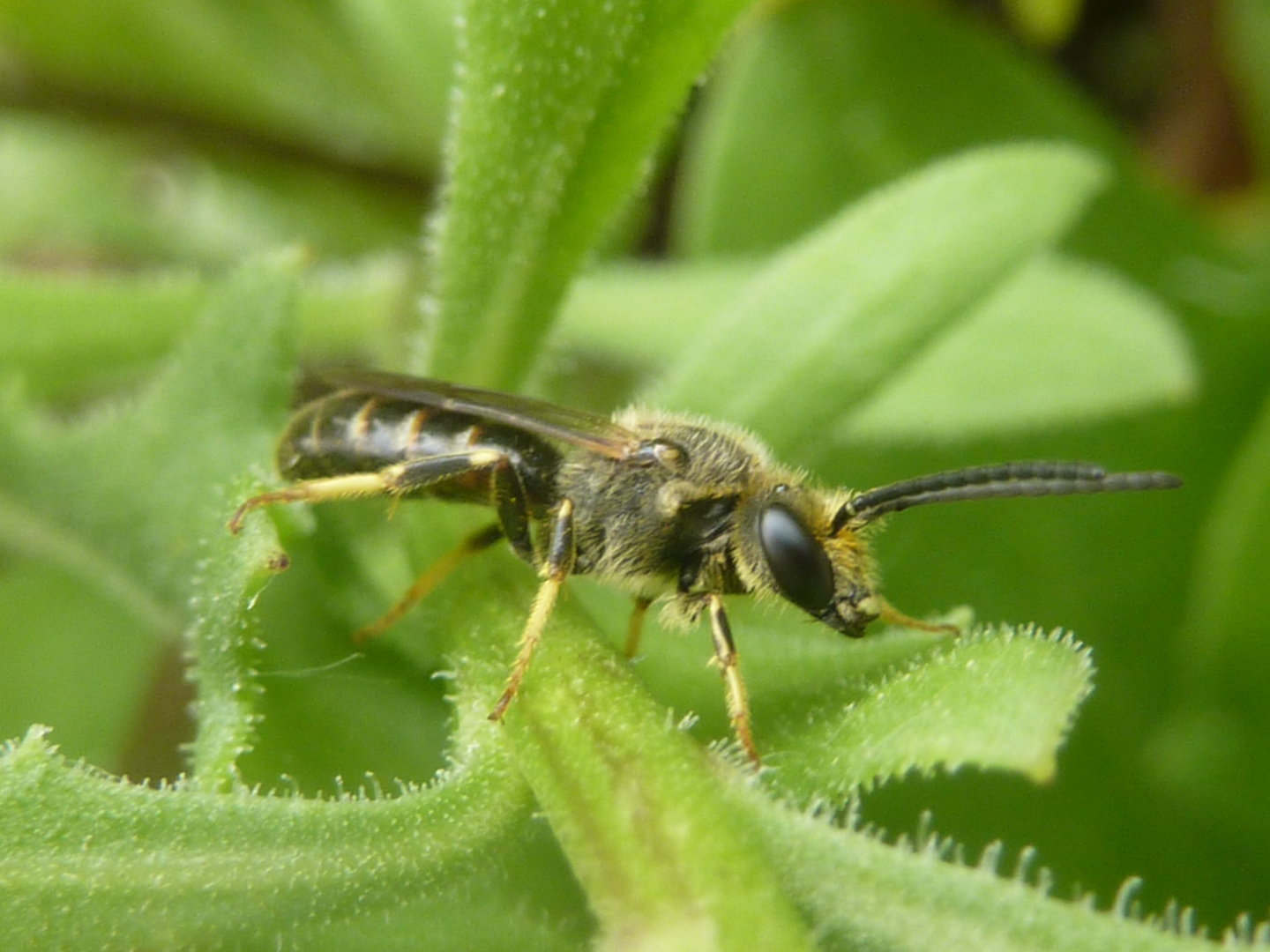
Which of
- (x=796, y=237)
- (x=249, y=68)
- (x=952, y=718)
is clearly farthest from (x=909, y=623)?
(x=249, y=68)

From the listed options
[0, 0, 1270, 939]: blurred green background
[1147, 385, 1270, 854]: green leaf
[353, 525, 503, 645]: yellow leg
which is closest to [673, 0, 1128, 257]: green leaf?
[0, 0, 1270, 939]: blurred green background

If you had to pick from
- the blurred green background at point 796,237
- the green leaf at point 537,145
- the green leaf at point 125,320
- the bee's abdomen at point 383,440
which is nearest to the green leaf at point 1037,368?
the blurred green background at point 796,237

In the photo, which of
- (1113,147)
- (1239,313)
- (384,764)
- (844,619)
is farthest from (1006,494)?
(1113,147)

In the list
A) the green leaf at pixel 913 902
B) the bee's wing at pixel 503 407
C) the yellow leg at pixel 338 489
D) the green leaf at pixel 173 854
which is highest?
the bee's wing at pixel 503 407

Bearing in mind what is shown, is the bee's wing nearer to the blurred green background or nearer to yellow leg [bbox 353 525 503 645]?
yellow leg [bbox 353 525 503 645]

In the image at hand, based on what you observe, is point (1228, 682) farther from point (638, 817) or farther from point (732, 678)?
point (638, 817)

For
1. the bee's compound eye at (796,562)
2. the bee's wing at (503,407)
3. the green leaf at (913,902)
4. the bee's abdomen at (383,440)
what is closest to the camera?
the green leaf at (913,902)

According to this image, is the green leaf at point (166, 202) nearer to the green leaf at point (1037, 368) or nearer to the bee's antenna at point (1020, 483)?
the green leaf at point (1037, 368)
